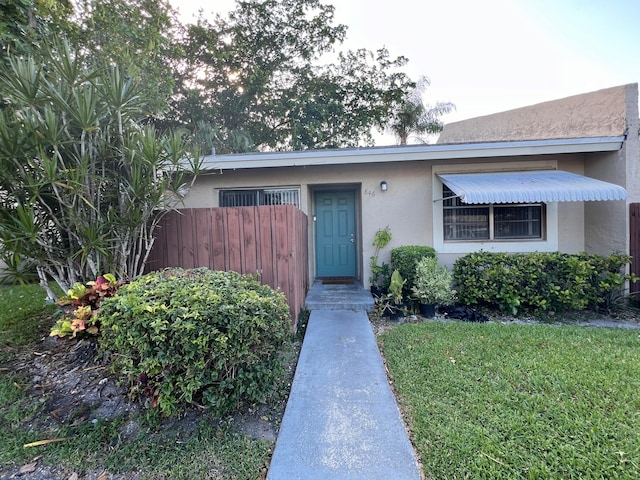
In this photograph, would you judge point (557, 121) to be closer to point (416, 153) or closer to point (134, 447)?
point (416, 153)

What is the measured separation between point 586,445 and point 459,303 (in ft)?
14.4

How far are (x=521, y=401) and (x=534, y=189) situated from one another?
4.35 meters

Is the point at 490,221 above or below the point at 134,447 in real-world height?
above

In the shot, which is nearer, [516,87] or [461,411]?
[461,411]

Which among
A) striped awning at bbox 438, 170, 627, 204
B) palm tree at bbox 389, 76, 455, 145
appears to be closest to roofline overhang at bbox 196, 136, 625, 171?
striped awning at bbox 438, 170, 627, 204

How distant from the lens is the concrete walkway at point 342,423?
7.78 feet

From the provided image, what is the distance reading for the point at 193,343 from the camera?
8.95ft

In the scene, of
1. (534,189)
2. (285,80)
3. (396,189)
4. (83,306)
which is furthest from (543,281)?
(285,80)

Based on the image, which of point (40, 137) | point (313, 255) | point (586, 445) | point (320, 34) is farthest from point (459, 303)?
point (320, 34)

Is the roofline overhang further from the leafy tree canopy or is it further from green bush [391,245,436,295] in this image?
the leafy tree canopy

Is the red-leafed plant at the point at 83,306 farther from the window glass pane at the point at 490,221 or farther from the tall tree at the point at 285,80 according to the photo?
the tall tree at the point at 285,80

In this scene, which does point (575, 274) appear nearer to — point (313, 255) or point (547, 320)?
point (547, 320)

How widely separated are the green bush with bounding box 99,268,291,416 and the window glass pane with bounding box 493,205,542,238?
21.0 feet

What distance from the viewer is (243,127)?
18.1 m
